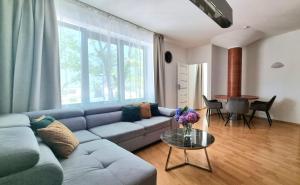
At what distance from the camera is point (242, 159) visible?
2.29 meters

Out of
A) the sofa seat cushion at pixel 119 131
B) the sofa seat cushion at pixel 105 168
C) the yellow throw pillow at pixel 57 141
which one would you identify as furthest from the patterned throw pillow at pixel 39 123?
the sofa seat cushion at pixel 119 131

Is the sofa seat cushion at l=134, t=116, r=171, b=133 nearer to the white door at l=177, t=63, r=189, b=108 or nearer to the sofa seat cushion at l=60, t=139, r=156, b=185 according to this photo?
the sofa seat cushion at l=60, t=139, r=156, b=185

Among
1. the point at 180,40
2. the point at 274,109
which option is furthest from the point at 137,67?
the point at 274,109

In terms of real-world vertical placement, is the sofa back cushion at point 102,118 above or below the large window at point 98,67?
below

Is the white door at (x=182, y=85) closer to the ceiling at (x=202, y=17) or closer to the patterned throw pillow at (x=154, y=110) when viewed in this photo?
the ceiling at (x=202, y=17)

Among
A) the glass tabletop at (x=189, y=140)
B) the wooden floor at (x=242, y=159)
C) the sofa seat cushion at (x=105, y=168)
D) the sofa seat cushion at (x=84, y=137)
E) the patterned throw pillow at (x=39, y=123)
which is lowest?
the wooden floor at (x=242, y=159)

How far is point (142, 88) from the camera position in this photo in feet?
13.3

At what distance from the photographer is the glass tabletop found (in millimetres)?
1831

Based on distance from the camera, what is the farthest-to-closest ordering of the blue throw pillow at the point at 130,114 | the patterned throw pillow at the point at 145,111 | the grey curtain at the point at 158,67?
the grey curtain at the point at 158,67 < the patterned throw pillow at the point at 145,111 < the blue throw pillow at the point at 130,114

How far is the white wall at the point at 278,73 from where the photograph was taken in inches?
161

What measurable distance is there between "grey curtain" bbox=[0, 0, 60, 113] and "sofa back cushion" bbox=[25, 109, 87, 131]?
9.7 inches

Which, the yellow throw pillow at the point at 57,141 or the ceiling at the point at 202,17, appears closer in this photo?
the yellow throw pillow at the point at 57,141

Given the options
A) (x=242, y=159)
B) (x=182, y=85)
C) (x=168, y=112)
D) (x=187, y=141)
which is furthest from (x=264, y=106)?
(x=187, y=141)

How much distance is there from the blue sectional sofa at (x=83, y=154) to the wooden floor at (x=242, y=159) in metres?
0.52
